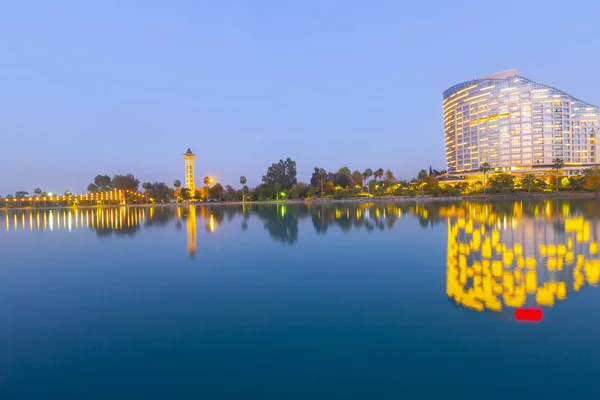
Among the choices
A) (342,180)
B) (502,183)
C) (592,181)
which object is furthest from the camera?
(342,180)

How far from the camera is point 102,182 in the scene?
15312 centimetres

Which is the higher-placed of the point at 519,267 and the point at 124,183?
the point at 124,183

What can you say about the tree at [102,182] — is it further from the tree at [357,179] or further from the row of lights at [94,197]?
the tree at [357,179]

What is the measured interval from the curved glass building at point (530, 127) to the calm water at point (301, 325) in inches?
6010

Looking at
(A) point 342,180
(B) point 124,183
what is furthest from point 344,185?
(B) point 124,183

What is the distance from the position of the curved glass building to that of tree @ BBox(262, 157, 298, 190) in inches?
3218

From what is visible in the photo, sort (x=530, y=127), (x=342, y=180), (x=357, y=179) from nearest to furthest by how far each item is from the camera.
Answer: (x=342, y=180) → (x=530, y=127) → (x=357, y=179)

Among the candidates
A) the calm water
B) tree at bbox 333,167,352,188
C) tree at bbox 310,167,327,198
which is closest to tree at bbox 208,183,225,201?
tree at bbox 310,167,327,198

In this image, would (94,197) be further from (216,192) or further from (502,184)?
(502,184)

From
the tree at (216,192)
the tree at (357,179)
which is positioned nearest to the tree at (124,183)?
the tree at (216,192)

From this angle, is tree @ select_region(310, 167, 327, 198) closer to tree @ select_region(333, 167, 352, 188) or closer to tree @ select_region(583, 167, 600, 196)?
tree @ select_region(333, 167, 352, 188)

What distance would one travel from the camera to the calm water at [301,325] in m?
5.88

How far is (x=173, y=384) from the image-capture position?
5.87 m

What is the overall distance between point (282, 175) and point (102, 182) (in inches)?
3380
